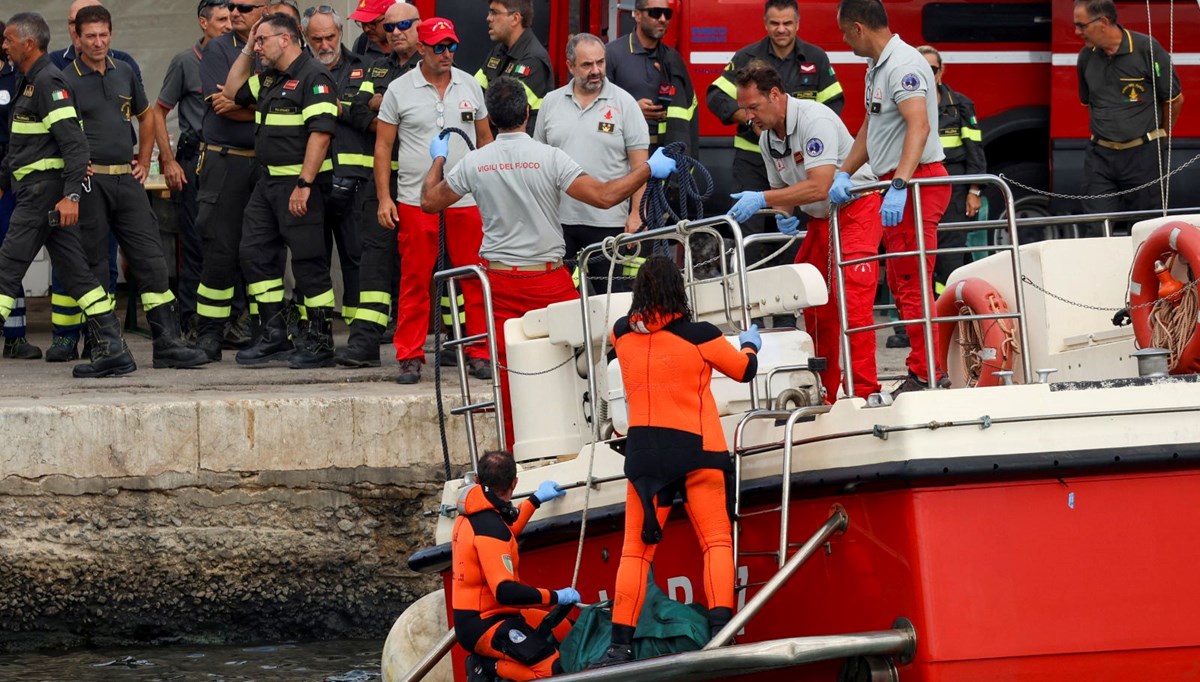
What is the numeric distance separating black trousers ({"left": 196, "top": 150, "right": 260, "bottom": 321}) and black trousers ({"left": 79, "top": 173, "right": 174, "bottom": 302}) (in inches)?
9.3

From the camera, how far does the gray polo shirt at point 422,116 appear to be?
828 cm

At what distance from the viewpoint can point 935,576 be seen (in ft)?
16.2

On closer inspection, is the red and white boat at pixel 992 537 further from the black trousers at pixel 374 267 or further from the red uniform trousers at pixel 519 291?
the black trousers at pixel 374 267

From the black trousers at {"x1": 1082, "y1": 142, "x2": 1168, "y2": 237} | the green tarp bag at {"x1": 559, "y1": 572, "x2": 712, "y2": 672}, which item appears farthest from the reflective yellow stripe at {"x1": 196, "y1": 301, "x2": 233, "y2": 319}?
the black trousers at {"x1": 1082, "y1": 142, "x2": 1168, "y2": 237}

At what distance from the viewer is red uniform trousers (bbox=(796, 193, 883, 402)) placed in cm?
657

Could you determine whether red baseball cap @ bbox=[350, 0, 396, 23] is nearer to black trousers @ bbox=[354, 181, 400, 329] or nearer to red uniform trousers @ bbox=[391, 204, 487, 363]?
black trousers @ bbox=[354, 181, 400, 329]

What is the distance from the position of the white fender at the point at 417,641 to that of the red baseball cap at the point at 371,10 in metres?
3.54

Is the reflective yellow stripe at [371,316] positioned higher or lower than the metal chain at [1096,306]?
higher

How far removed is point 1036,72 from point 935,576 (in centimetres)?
622

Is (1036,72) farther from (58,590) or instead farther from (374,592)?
(58,590)

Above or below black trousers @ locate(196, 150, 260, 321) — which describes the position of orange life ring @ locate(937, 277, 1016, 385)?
below

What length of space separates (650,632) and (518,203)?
2429 millimetres

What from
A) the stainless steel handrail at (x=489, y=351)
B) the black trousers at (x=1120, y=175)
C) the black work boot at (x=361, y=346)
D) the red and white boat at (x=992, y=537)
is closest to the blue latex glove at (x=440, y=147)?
the stainless steel handrail at (x=489, y=351)

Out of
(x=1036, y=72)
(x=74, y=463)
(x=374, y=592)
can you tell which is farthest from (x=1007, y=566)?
(x=1036, y=72)
